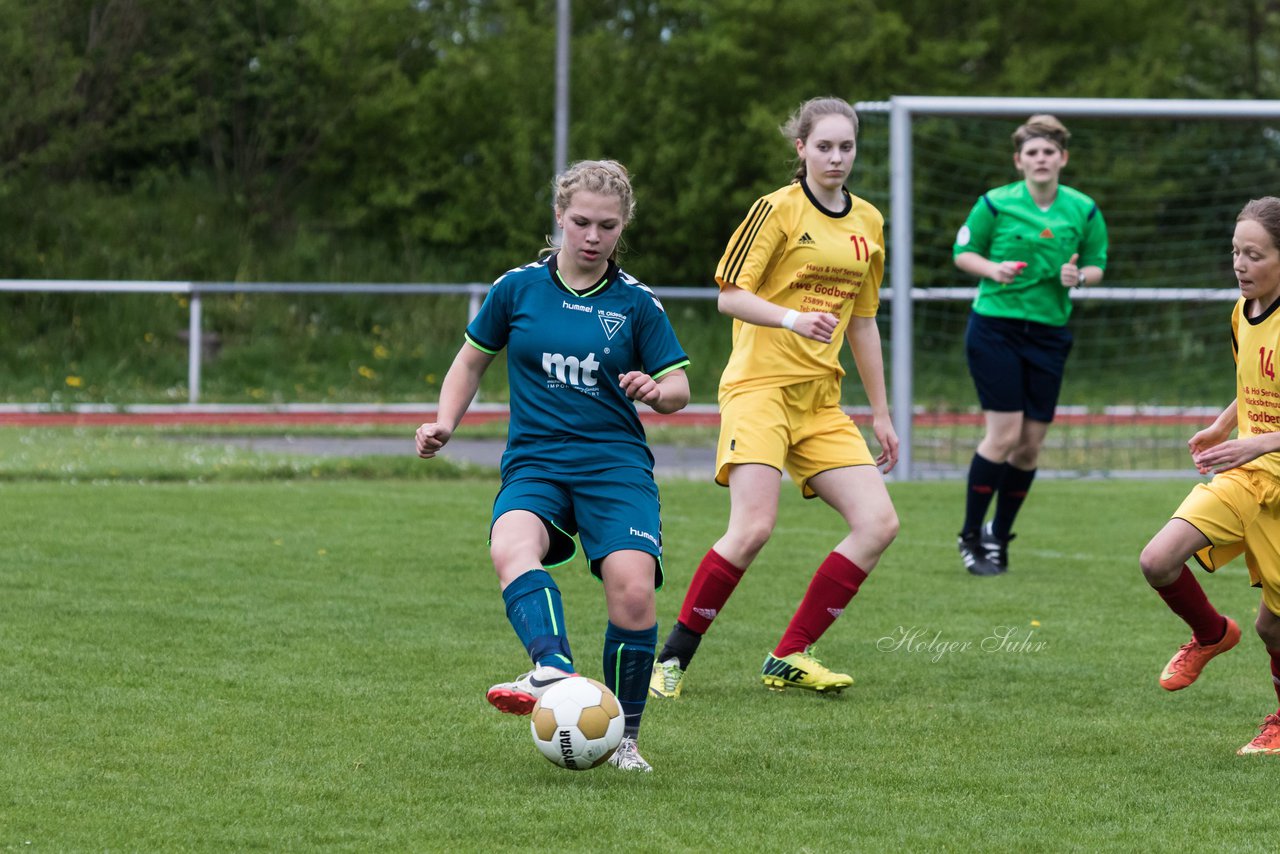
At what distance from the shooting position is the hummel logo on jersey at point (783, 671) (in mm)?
5863

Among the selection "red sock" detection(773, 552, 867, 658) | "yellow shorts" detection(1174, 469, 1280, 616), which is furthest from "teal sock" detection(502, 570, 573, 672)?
"yellow shorts" detection(1174, 469, 1280, 616)

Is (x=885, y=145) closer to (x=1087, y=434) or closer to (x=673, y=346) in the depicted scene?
(x=1087, y=434)

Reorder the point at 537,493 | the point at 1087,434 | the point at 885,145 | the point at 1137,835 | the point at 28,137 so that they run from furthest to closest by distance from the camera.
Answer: the point at 28,137, the point at 1087,434, the point at 885,145, the point at 537,493, the point at 1137,835

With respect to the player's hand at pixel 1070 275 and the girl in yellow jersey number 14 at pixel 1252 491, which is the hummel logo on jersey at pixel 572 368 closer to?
the girl in yellow jersey number 14 at pixel 1252 491

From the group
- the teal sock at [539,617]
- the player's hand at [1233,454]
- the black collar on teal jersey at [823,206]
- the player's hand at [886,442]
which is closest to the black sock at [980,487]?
the player's hand at [886,442]

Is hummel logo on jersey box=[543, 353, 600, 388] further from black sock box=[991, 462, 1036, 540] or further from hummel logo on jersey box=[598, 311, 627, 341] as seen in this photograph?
black sock box=[991, 462, 1036, 540]

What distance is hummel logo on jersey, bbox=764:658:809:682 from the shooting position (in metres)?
5.86

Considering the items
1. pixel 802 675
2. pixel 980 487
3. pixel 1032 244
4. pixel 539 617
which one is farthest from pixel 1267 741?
pixel 1032 244

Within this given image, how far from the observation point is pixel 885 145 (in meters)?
14.4

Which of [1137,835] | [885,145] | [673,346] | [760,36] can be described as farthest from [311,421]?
[1137,835]

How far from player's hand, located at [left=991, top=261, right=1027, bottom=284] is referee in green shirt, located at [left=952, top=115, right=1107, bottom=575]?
31 mm

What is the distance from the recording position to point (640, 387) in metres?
4.57

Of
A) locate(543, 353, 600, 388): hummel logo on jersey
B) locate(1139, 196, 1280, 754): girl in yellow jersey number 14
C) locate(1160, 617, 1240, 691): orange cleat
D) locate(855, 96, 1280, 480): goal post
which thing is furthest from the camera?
locate(855, 96, 1280, 480): goal post

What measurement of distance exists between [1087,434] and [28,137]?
1469cm
